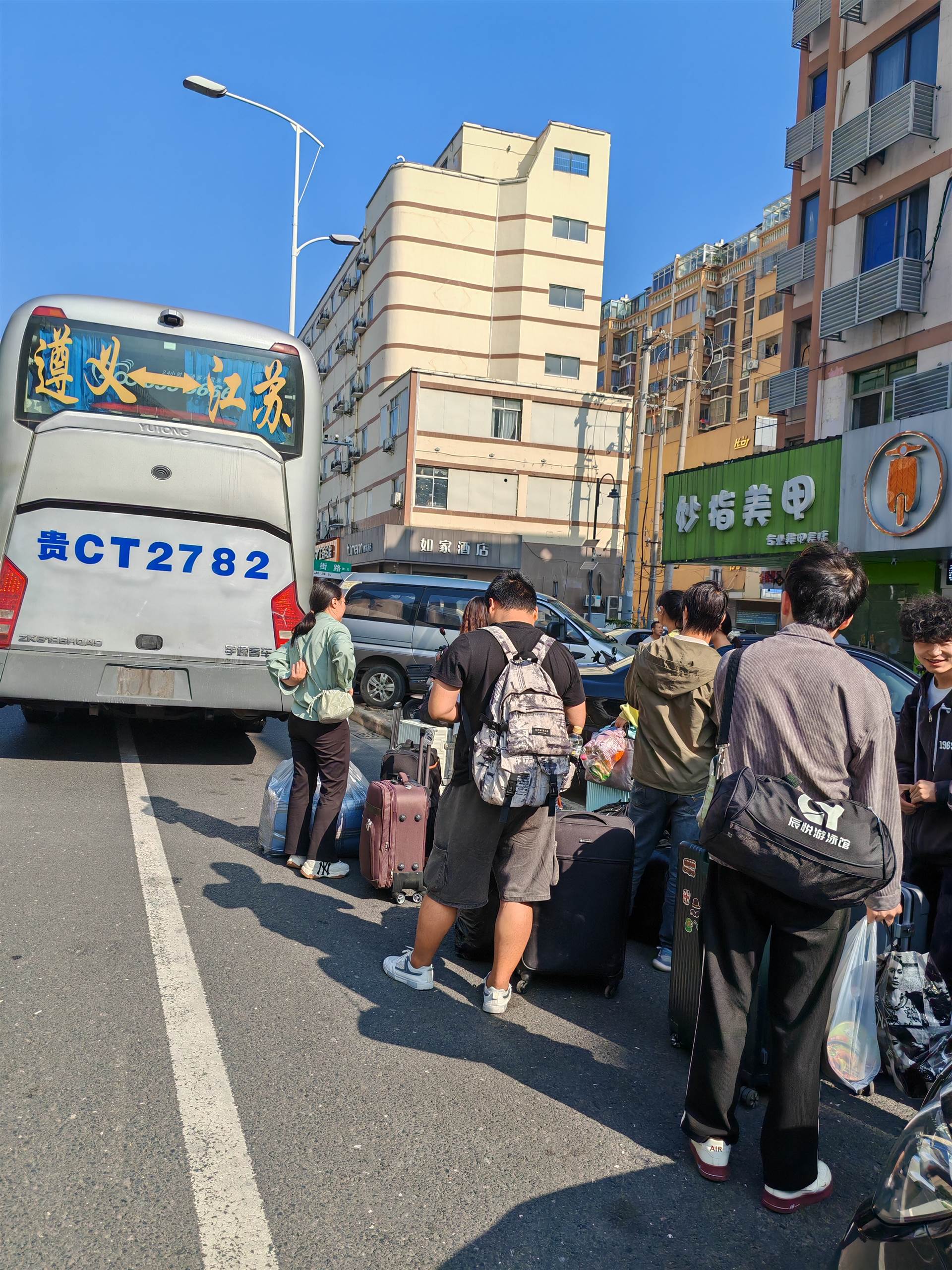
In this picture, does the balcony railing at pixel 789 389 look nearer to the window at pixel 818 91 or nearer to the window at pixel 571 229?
the window at pixel 818 91

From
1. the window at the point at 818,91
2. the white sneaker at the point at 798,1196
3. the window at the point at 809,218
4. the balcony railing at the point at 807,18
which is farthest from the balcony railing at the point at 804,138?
the white sneaker at the point at 798,1196

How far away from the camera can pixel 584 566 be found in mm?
37969

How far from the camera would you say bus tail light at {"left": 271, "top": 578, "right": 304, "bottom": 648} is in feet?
28.1

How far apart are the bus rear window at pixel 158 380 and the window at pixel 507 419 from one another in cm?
3576

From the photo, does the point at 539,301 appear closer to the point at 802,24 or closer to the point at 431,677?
the point at 802,24

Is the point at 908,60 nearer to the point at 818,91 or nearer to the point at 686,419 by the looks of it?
the point at 818,91

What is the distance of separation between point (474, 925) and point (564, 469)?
1635 inches

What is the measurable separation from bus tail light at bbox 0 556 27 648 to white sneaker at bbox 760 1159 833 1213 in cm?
707

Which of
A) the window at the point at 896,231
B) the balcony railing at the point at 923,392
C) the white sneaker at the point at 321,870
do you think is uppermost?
the window at the point at 896,231

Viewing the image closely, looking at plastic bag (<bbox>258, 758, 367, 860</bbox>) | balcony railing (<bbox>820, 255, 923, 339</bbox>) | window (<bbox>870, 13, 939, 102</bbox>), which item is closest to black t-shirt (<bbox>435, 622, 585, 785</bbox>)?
plastic bag (<bbox>258, 758, 367, 860</bbox>)

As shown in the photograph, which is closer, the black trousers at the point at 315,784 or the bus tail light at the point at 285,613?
the black trousers at the point at 315,784

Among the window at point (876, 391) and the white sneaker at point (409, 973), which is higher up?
the window at point (876, 391)

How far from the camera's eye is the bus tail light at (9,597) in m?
7.87

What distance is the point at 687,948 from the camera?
3.65 meters
